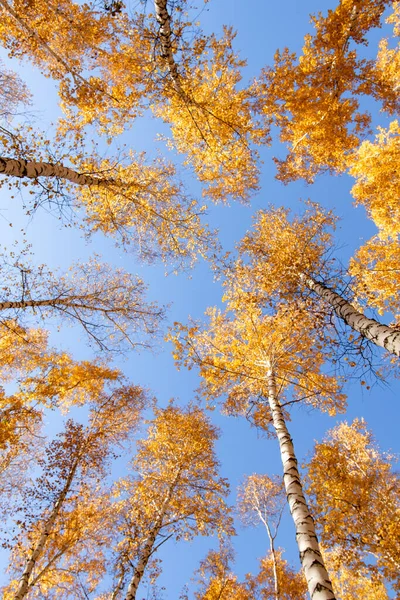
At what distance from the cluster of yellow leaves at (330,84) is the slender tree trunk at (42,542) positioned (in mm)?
10385

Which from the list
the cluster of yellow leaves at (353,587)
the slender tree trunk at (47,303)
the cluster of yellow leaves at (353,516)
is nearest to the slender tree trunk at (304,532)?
the cluster of yellow leaves at (353,516)

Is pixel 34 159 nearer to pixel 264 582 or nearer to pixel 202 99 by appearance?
pixel 202 99

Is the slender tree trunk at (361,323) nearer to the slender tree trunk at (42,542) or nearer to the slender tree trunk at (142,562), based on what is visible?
the slender tree trunk at (142,562)

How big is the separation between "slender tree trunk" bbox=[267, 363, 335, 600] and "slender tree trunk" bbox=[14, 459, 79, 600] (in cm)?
544

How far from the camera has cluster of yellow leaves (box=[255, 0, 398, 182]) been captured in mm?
6730

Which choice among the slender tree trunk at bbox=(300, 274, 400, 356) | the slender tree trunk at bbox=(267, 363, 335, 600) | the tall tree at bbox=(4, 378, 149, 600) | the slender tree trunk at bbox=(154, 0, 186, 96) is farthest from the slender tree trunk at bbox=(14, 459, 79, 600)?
the slender tree trunk at bbox=(154, 0, 186, 96)

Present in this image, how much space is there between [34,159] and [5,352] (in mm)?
7439

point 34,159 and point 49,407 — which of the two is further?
point 49,407

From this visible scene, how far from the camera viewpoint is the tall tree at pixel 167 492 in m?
6.84

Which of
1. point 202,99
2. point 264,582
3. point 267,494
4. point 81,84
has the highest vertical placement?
point 202,99

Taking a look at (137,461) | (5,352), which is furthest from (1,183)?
(137,461)

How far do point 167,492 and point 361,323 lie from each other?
6419mm

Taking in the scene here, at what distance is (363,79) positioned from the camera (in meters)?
7.59

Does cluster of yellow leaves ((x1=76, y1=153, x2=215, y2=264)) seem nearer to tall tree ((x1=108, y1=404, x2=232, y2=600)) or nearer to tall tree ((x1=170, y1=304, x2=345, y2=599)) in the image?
tall tree ((x1=170, y1=304, x2=345, y2=599))
